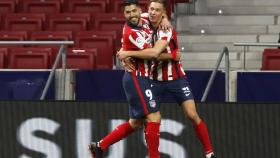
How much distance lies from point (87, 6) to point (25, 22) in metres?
1.36

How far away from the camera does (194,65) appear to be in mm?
17219

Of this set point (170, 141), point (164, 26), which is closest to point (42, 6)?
point (170, 141)

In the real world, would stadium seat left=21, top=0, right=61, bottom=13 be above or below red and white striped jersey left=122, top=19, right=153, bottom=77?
below

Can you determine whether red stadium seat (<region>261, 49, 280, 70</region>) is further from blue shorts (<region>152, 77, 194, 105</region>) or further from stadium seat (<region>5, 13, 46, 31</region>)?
stadium seat (<region>5, 13, 46, 31</region>)

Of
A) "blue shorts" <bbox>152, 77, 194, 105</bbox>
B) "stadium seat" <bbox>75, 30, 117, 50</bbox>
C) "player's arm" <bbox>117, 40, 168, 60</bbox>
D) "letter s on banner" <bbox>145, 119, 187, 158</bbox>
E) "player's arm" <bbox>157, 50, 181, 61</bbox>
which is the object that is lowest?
"letter s on banner" <bbox>145, 119, 187, 158</bbox>

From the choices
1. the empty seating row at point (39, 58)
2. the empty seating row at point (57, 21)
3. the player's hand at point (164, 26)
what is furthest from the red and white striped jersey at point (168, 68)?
the empty seating row at point (57, 21)

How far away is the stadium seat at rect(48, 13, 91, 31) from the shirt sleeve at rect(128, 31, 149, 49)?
7.04 meters

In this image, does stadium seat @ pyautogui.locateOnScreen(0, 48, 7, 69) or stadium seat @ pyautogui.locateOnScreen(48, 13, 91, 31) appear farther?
stadium seat @ pyautogui.locateOnScreen(48, 13, 91, 31)

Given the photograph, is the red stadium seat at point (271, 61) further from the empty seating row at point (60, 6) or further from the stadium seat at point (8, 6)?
the stadium seat at point (8, 6)

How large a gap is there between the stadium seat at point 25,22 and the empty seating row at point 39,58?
90.0 inches

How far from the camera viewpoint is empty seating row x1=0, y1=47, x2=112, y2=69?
49.7ft

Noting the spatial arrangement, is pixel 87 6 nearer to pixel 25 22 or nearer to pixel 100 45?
pixel 25 22

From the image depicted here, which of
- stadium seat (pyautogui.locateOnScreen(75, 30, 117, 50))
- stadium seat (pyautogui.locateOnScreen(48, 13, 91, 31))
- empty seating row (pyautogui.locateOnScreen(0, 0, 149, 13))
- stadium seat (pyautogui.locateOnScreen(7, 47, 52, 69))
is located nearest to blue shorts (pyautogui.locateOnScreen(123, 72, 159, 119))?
stadium seat (pyautogui.locateOnScreen(7, 47, 52, 69))

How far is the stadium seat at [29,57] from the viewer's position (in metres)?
15.2
